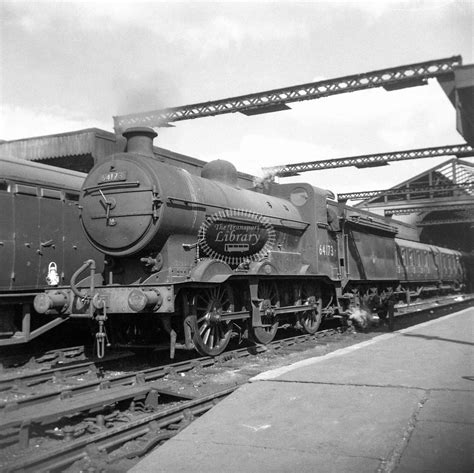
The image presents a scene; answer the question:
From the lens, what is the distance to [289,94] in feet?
44.5

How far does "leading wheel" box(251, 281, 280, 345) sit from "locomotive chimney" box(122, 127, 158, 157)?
3061mm

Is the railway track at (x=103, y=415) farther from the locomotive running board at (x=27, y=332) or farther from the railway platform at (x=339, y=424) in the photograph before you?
the locomotive running board at (x=27, y=332)

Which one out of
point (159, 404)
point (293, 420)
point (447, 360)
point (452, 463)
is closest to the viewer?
point (452, 463)

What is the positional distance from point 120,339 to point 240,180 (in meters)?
6.25

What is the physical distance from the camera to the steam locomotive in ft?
24.6

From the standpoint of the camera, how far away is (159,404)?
19.9 feet

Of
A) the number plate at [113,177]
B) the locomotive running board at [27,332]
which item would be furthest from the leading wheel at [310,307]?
the locomotive running board at [27,332]

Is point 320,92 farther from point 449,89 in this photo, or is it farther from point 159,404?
point 159,404

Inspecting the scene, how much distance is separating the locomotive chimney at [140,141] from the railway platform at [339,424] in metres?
3.98

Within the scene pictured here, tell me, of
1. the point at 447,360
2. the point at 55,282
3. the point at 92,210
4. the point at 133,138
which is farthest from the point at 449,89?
the point at 55,282

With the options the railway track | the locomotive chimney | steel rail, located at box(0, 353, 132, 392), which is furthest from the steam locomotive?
the railway track

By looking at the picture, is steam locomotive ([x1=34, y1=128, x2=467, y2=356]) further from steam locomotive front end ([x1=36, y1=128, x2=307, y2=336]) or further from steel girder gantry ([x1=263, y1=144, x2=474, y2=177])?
steel girder gantry ([x1=263, y1=144, x2=474, y2=177])

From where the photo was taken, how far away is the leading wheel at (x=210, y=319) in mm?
7744

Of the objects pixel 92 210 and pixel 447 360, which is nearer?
pixel 447 360
